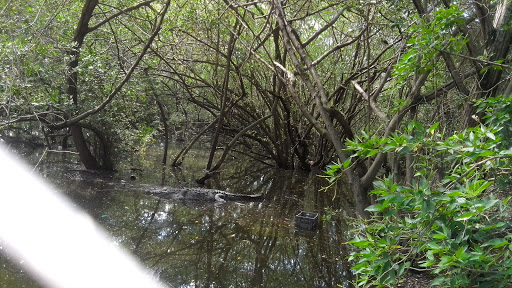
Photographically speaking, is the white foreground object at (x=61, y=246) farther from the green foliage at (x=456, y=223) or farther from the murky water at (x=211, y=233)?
the green foliage at (x=456, y=223)

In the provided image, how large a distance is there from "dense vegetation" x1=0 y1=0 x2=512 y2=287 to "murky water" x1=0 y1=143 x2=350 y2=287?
3.02 feet

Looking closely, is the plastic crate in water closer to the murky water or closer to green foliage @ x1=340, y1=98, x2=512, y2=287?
the murky water

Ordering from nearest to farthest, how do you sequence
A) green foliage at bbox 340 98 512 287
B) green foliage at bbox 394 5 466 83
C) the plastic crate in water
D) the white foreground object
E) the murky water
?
green foliage at bbox 340 98 512 287
green foliage at bbox 394 5 466 83
the white foreground object
the murky water
the plastic crate in water

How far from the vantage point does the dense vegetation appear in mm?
1808

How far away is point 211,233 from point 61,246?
78.9 inches

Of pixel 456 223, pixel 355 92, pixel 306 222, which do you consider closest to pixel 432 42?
pixel 456 223

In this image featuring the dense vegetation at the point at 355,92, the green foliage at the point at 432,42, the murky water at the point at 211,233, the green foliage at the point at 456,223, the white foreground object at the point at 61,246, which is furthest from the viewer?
the murky water at the point at 211,233

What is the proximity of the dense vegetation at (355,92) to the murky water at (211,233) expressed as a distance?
3.02 feet

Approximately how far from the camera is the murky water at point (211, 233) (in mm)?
4578

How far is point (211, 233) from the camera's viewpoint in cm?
600

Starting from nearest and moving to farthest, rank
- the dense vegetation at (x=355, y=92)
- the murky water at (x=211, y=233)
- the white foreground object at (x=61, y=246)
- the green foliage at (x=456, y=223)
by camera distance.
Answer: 1. the green foliage at (x=456, y=223)
2. the dense vegetation at (x=355, y=92)
3. the white foreground object at (x=61, y=246)
4. the murky water at (x=211, y=233)

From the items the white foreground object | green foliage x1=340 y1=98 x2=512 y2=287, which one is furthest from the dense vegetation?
the white foreground object

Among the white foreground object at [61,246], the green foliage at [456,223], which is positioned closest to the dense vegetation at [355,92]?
the green foliage at [456,223]

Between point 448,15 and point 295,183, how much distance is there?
27.9 feet
